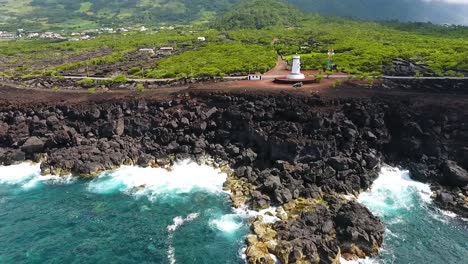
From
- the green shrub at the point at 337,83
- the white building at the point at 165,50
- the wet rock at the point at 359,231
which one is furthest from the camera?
the white building at the point at 165,50

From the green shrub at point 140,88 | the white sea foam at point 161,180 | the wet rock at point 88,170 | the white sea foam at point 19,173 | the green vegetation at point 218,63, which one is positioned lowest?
the white sea foam at point 161,180

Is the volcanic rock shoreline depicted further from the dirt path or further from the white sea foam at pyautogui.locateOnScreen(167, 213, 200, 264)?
the dirt path

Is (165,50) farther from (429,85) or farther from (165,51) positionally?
(429,85)

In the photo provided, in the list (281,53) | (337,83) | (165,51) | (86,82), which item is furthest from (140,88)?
(165,51)

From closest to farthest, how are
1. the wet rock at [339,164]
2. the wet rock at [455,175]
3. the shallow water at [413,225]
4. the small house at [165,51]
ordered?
the shallow water at [413,225], the wet rock at [455,175], the wet rock at [339,164], the small house at [165,51]

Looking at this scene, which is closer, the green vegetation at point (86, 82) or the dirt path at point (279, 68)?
the green vegetation at point (86, 82)

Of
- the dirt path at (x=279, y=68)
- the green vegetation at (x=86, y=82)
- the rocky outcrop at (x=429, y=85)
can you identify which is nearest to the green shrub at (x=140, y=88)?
the green vegetation at (x=86, y=82)

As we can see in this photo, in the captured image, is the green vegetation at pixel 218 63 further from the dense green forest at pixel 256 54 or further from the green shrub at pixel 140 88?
the green shrub at pixel 140 88
